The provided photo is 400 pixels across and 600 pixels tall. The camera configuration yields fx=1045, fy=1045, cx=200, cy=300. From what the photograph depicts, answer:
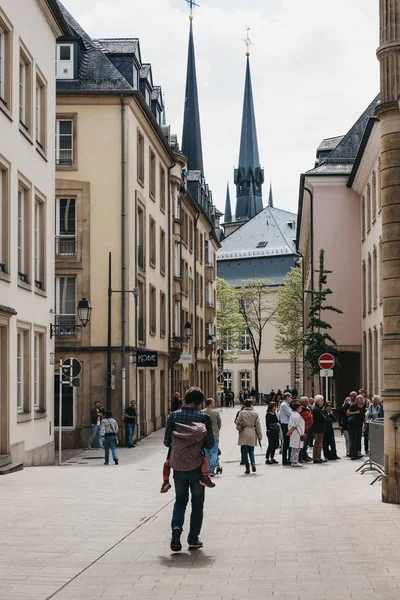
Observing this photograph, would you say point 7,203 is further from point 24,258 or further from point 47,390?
point 47,390

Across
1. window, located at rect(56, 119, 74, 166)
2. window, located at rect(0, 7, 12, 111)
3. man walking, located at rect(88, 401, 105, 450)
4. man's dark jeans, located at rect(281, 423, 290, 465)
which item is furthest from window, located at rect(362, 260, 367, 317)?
window, located at rect(0, 7, 12, 111)

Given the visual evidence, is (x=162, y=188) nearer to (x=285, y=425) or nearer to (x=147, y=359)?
(x=147, y=359)

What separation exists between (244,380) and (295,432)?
83072 mm

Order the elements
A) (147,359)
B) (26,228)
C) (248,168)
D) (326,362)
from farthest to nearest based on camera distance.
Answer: (248,168) → (147,359) → (326,362) → (26,228)

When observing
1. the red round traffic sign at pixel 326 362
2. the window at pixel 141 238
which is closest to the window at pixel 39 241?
the red round traffic sign at pixel 326 362

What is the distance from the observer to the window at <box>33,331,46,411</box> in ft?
79.7

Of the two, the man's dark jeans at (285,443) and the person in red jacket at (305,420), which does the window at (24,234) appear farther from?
the person in red jacket at (305,420)

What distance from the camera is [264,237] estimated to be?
371 feet

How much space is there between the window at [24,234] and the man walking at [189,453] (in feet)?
42.2

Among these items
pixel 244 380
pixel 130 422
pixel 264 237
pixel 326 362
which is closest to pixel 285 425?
pixel 326 362

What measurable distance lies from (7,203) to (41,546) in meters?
11.4

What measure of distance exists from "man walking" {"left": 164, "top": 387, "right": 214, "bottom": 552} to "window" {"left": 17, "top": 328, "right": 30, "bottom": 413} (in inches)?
492

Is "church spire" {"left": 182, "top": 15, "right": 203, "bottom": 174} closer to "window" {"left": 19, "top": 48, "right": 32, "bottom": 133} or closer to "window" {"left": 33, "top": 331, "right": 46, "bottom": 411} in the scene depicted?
"window" {"left": 33, "top": 331, "right": 46, "bottom": 411}

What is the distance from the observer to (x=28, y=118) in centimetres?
2355
